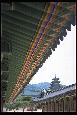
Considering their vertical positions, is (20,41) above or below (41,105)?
above

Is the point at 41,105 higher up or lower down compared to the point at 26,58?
lower down

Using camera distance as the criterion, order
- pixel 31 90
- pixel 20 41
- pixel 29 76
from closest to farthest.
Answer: pixel 20 41, pixel 29 76, pixel 31 90

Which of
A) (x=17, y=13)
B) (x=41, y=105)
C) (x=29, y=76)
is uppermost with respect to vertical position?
(x=17, y=13)

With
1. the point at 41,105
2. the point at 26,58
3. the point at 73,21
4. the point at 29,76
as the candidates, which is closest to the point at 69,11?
the point at 73,21

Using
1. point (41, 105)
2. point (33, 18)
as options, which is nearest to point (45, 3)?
point (33, 18)

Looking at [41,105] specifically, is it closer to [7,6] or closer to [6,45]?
[6,45]

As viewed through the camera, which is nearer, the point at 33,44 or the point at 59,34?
the point at 59,34

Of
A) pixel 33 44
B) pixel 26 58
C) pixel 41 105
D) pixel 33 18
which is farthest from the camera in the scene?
pixel 41 105

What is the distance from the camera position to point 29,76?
26328 millimetres

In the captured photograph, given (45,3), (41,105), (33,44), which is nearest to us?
(45,3)

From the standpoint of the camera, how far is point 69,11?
30.7ft

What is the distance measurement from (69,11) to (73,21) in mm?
627

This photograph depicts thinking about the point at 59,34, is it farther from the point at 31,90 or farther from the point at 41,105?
the point at 31,90

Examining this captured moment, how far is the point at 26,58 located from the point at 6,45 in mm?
4116
